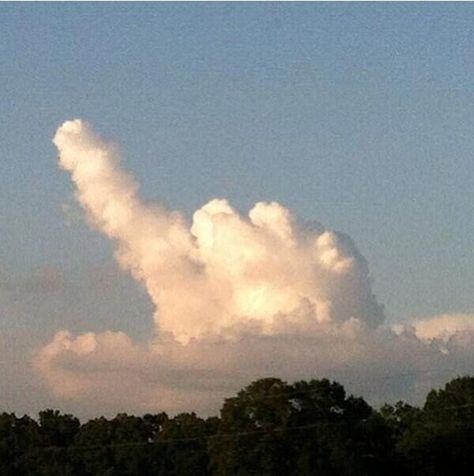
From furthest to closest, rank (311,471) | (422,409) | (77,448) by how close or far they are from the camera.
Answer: (77,448), (422,409), (311,471)

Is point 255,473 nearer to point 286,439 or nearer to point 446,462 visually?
point 286,439

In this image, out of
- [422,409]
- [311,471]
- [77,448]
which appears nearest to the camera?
[311,471]

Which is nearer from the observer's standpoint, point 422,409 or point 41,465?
point 422,409

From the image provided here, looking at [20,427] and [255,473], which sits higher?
[20,427]

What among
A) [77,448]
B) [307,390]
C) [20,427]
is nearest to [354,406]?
[307,390]

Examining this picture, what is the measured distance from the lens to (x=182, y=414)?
15112 centimetres

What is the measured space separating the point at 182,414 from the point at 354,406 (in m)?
24.3

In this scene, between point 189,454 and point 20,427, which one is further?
point 20,427

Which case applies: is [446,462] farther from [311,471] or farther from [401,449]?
[311,471]

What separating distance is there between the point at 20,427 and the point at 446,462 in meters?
58.0

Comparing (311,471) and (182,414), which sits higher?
(182,414)

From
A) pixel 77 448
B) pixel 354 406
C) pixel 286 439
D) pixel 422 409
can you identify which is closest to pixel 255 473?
pixel 286 439

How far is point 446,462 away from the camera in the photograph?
133 m

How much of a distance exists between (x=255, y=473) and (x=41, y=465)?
3653 centimetres
